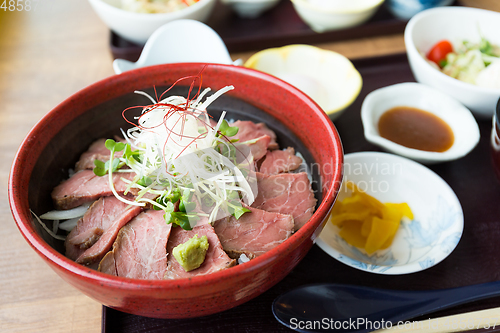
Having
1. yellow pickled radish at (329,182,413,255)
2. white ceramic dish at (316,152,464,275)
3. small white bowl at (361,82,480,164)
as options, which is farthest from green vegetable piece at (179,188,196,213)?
small white bowl at (361,82,480,164)

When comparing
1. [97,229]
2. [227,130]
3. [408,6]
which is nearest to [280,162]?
[227,130]

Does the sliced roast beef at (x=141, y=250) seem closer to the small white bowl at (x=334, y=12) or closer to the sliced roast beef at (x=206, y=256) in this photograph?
the sliced roast beef at (x=206, y=256)

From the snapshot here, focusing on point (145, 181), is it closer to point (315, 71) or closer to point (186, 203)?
point (186, 203)

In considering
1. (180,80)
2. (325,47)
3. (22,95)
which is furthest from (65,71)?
(325,47)

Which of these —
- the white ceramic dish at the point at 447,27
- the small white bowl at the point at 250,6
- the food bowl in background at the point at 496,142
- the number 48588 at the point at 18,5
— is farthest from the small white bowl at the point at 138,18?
the food bowl in background at the point at 496,142

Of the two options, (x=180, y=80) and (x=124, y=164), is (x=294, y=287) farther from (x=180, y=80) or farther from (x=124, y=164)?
(x=180, y=80)
